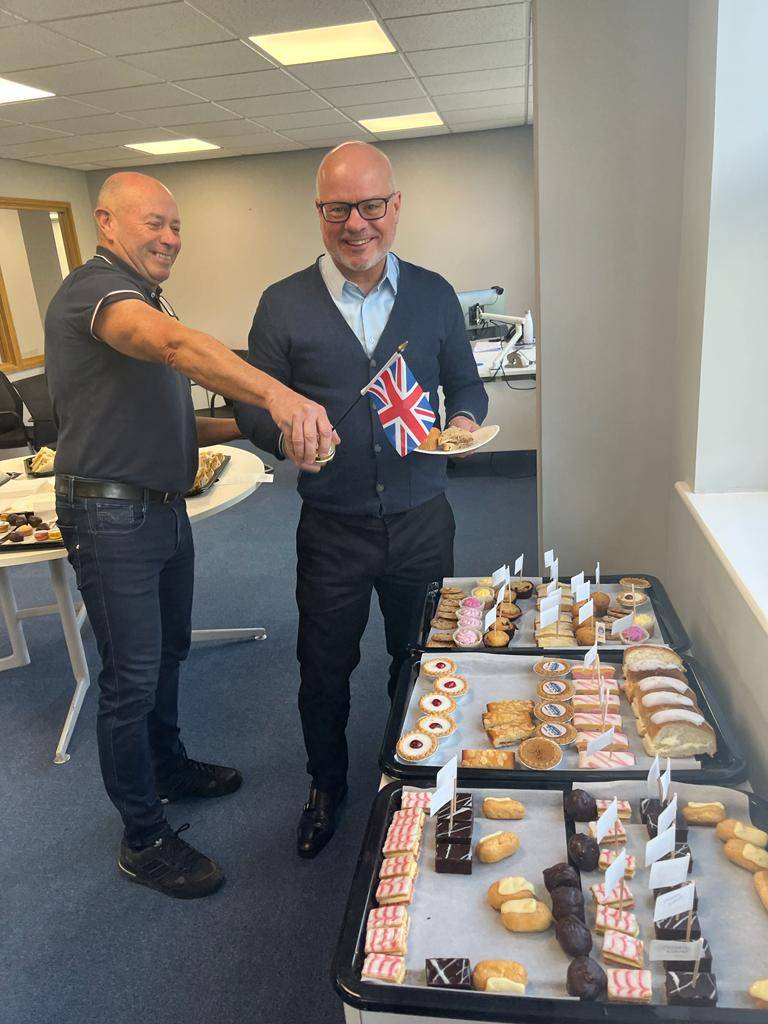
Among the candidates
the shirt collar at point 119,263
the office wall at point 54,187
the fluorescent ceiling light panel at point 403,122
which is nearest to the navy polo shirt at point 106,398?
the shirt collar at point 119,263

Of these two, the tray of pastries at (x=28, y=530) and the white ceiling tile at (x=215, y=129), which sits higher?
the white ceiling tile at (x=215, y=129)

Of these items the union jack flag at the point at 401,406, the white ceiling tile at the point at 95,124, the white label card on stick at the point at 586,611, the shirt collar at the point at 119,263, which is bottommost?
the white label card on stick at the point at 586,611

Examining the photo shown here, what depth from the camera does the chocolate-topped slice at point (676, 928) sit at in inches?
34.1

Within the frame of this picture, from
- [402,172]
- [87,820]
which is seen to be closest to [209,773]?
[87,820]

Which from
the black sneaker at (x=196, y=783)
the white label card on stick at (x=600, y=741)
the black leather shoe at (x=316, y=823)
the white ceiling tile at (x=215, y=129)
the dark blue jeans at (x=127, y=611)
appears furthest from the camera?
the white ceiling tile at (x=215, y=129)

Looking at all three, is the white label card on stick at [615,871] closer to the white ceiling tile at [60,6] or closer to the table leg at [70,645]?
the table leg at [70,645]

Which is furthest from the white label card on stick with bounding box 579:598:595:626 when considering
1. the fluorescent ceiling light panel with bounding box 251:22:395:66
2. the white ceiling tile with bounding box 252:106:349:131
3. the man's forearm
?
the white ceiling tile with bounding box 252:106:349:131

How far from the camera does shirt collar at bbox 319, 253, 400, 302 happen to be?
170 cm

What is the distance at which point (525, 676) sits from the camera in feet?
4.61

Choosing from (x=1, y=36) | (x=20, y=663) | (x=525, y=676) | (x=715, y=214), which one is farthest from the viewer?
(x=1, y=36)

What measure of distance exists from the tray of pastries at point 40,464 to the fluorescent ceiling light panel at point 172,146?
4.16 metres

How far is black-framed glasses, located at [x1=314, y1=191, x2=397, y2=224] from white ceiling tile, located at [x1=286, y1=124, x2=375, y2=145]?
5302 mm

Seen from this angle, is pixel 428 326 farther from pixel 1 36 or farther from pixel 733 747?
pixel 1 36

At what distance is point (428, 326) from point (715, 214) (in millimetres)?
638
